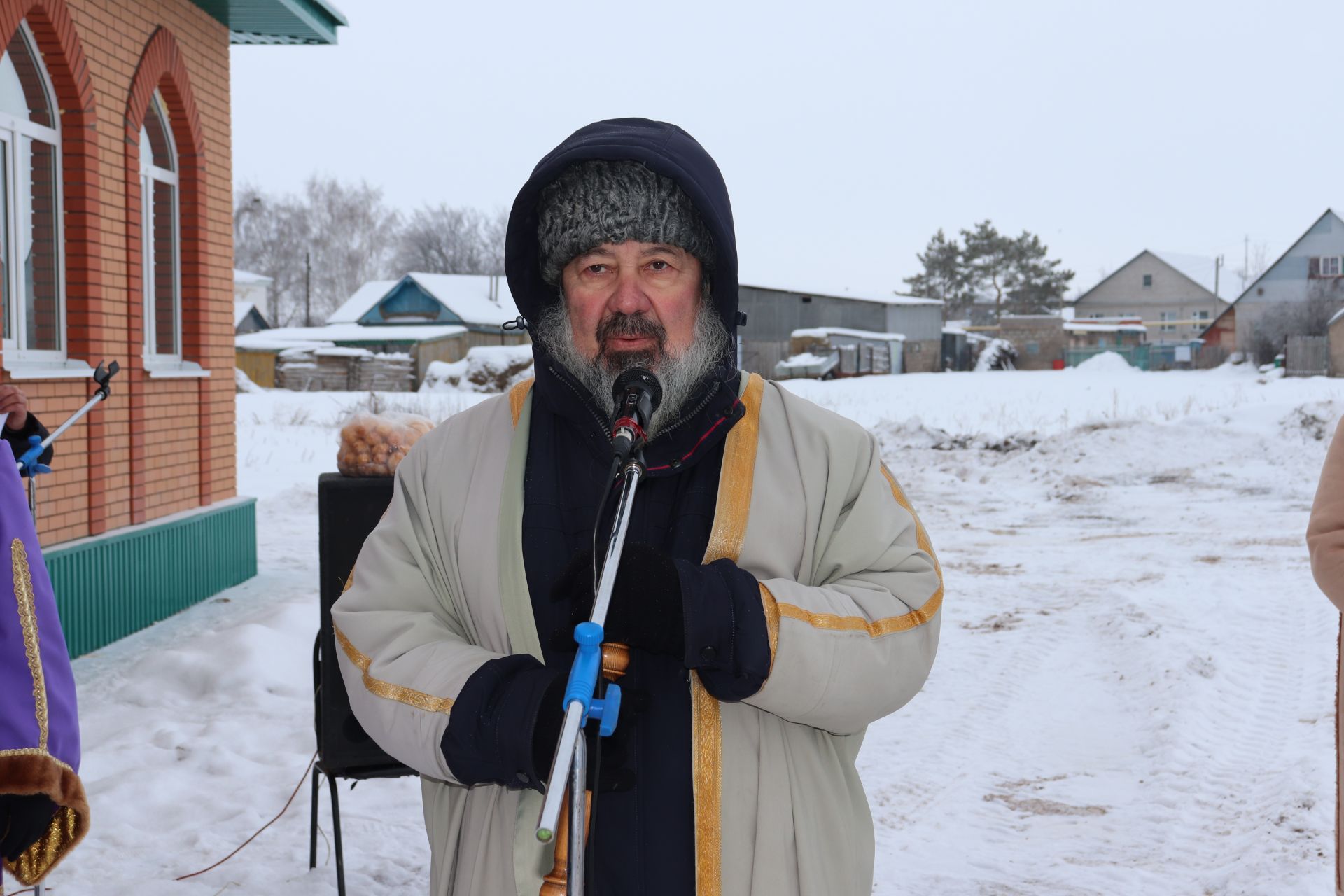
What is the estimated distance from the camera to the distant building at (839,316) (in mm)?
45406

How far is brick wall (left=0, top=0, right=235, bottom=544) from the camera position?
22.5 feet

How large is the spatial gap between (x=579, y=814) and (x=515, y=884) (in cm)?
58

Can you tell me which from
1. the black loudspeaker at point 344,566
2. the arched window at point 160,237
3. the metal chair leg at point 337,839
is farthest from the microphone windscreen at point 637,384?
the arched window at point 160,237

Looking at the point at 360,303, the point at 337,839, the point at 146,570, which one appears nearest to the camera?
the point at 337,839

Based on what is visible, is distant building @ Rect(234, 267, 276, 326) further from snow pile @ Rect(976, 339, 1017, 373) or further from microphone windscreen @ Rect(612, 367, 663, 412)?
microphone windscreen @ Rect(612, 367, 663, 412)

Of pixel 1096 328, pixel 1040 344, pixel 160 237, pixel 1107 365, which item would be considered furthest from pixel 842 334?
pixel 160 237

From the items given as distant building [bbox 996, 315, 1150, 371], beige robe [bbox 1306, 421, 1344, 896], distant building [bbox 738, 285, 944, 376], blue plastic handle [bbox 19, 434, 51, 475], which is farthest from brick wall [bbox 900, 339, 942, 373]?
beige robe [bbox 1306, 421, 1344, 896]

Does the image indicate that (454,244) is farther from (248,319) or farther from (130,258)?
(130,258)

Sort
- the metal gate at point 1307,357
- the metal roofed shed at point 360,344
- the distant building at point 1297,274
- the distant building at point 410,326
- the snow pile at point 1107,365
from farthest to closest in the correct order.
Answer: the distant building at point 1297,274 → the snow pile at point 1107,365 → the distant building at point 410,326 → the metal roofed shed at point 360,344 → the metal gate at point 1307,357

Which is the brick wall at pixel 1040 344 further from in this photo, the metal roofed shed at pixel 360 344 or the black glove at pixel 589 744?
the black glove at pixel 589 744

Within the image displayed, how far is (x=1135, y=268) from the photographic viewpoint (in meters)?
74.6

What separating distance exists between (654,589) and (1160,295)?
79736 mm

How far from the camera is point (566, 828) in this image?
156cm

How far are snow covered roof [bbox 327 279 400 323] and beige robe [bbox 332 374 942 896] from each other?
50724mm
